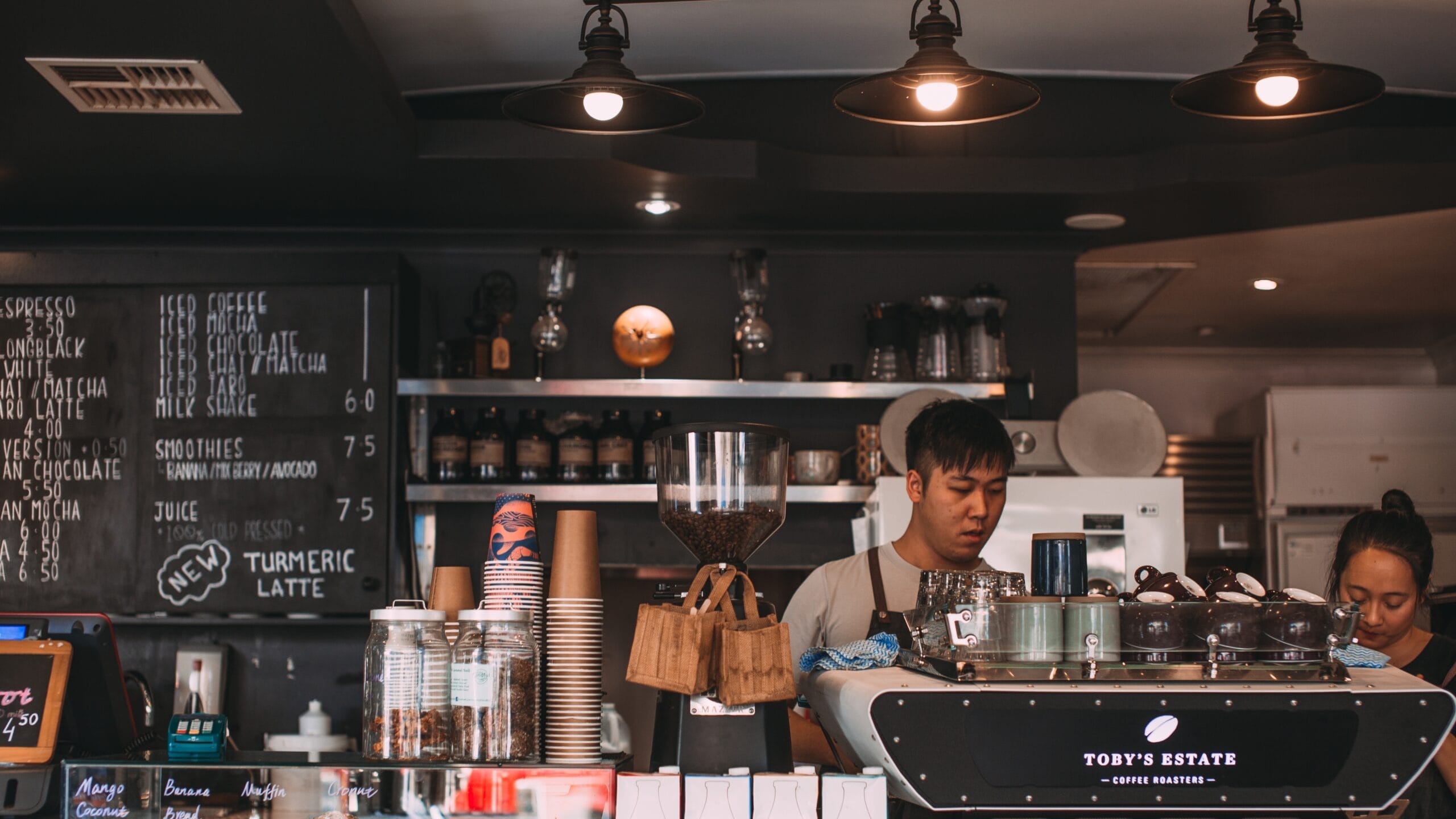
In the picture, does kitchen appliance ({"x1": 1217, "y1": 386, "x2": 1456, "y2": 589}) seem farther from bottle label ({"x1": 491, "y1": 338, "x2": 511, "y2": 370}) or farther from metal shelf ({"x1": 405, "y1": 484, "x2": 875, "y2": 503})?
bottle label ({"x1": 491, "y1": 338, "x2": 511, "y2": 370})

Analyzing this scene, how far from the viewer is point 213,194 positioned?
3.69 metres

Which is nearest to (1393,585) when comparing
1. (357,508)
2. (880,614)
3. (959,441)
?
(959,441)

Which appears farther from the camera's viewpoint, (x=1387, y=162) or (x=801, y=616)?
(x=1387, y=162)

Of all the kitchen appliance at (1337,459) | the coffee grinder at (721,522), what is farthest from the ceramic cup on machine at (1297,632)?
the kitchen appliance at (1337,459)

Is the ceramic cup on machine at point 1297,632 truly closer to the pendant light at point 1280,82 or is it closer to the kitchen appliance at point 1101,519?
the pendant light at point 1280,82

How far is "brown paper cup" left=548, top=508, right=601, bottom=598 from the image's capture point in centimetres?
160

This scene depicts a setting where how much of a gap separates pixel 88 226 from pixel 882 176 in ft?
8.29

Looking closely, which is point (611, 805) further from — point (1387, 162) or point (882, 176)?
point (1387, 162)

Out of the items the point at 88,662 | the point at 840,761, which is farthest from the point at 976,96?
the point at 88,662

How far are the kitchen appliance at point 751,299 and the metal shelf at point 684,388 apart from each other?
4.6 inches

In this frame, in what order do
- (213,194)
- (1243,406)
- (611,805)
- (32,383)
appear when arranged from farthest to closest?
(1243,406) → (32,383) → (213,194) → (611,805)

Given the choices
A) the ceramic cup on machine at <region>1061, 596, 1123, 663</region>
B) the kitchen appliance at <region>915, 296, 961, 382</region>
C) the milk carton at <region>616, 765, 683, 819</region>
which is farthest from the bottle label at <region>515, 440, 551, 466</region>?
the ceramic cup on machine at <region>1061, 596, 1123, 663</region>

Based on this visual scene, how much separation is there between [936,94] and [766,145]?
145cm

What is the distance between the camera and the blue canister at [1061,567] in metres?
1.52
